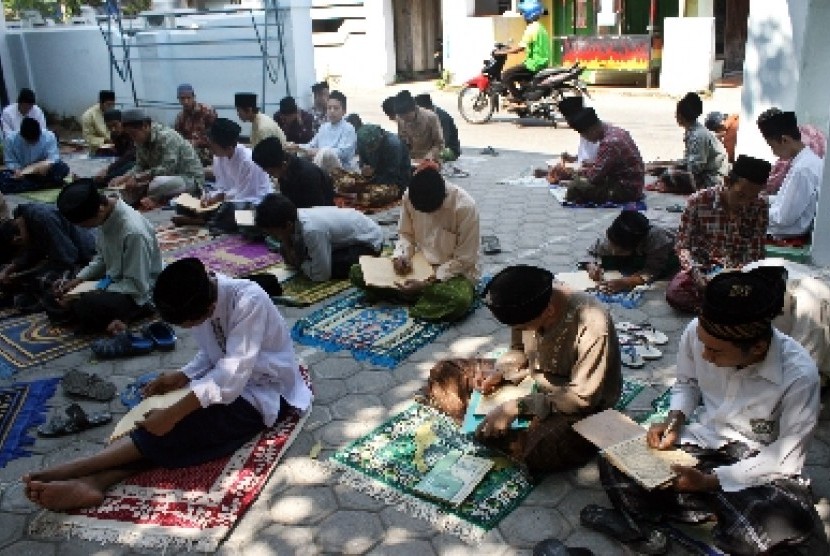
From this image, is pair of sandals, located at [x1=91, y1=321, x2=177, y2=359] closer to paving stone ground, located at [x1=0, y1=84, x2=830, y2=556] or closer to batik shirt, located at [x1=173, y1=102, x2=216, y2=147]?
paving stone ground, located at [x1=0, y1=84, x2=830, y2=556]

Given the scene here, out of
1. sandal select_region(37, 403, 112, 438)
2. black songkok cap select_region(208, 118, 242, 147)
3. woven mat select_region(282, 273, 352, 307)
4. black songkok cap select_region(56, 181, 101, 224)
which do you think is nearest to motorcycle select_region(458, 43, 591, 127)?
black songkok cap select_region(208, 118, 242, 147)

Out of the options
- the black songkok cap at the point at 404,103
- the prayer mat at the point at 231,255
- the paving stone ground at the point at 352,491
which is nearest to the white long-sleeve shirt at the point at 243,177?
the prayer mat at the point at 231,255

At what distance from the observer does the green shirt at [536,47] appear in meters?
13.5

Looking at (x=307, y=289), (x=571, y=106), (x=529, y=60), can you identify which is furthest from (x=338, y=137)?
(x=529, y=60)

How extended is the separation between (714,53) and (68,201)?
13.7 meters

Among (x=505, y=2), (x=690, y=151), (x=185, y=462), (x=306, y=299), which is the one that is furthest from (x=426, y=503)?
(x=505, y=2)

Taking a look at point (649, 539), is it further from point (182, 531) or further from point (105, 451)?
point (105, 451)

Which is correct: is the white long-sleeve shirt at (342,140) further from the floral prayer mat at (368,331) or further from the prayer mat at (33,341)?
the prayer mat at (33,341)

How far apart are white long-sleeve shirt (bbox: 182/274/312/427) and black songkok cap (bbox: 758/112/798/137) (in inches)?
184

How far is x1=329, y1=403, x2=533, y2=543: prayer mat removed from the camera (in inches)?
131

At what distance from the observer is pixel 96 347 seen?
16.9 feet

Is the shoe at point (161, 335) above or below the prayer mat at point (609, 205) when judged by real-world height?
below

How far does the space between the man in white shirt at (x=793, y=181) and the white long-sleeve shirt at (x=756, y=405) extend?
12.0ft

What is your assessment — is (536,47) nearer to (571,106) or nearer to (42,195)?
(571,106)
